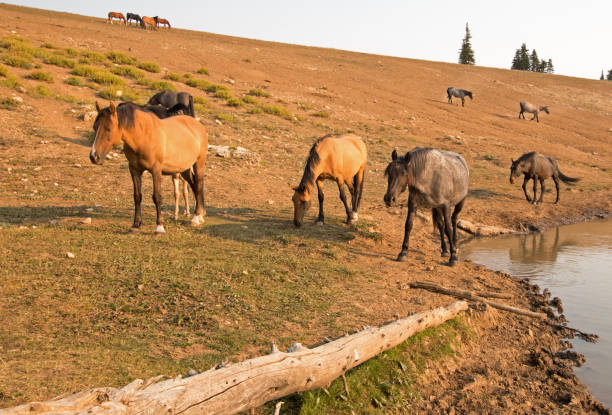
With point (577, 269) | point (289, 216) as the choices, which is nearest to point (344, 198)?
point (289, 216)

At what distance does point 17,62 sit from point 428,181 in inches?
866

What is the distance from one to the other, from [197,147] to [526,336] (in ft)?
24.8

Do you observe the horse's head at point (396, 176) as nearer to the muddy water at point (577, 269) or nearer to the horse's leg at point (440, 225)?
the horse's leg at point (440, 225)

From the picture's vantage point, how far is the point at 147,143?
8.68 m

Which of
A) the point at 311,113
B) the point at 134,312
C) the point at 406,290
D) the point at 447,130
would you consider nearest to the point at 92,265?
the point at 134,312

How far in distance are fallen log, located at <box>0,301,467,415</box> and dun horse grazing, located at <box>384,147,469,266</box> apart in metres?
4.00

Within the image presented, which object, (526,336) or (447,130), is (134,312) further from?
(447,130)

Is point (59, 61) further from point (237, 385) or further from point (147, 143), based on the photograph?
point (237, 385)

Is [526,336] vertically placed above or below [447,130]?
below

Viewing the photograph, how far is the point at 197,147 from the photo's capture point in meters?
10.0

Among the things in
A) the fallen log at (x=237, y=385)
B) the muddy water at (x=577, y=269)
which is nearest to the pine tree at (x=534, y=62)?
the muddy water at (x=577, y=269)

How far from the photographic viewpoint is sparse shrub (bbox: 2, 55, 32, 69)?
70.3ft

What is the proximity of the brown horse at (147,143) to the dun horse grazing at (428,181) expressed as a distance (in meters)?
4.47

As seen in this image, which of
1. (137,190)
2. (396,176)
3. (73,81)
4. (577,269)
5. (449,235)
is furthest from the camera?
(73,81)
